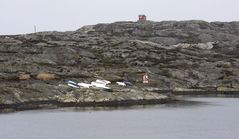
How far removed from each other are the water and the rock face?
21.5 ft

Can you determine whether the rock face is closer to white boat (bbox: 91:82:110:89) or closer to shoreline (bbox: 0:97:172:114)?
shoreline (bbox: 0:97:172:114)

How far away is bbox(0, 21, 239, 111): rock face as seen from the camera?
77938 mm

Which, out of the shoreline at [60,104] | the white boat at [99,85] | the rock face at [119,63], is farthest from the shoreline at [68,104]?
the white boat at [99,85]

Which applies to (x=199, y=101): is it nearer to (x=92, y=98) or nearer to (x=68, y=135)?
(x=92, y=98)

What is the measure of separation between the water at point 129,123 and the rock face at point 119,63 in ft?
21.5

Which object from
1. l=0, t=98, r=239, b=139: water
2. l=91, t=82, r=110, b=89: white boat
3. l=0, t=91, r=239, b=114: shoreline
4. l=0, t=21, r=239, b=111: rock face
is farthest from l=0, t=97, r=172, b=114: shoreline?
l=91, t=82, r=110, b=89: white boat

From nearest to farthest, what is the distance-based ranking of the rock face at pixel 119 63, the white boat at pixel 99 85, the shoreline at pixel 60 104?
the shoreline at pixel 60 104
the rock face at pixel 119 63
the white boat at pixel 99 85

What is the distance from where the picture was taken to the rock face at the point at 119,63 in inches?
3068

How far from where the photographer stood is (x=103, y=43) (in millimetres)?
131625

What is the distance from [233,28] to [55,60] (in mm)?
70174

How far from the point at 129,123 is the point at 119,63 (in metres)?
50.5

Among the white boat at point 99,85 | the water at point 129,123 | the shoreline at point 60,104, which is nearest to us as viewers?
the water at point 129,123

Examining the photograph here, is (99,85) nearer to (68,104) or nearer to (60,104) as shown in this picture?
(68,104)

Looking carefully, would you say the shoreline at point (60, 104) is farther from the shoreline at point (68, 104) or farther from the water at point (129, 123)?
the water at point (129, 123)
